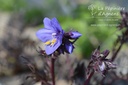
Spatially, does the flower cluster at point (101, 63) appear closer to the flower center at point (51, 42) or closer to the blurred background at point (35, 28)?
the flower center at point (51, 42)

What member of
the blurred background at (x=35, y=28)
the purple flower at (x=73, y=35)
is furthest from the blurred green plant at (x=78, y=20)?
the purple flower at (x=73, y=35)

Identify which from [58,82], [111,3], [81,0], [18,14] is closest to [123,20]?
[111,3]

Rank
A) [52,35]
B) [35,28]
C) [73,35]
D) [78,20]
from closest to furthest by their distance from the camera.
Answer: [73,35], [52,35], [78,20], [35,28]

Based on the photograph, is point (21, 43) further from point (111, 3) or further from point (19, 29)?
point (111, 3)

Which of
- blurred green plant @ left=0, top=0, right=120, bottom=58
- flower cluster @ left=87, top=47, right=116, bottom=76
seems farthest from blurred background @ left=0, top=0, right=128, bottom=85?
flower cluster @ left=87, top=47, right=116, bottom=76

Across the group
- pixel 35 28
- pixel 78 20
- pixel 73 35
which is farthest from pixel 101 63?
pixel 35 28

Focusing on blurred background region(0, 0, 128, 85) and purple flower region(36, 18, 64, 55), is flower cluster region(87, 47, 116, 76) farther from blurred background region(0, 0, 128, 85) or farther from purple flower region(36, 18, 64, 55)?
blurred background region(0, 0, 128, 85)

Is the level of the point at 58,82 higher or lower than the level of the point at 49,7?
lower

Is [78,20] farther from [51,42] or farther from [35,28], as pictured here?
[51,42]
